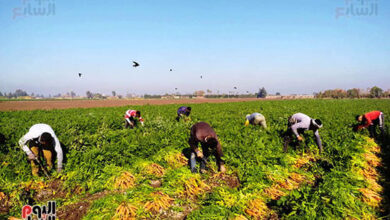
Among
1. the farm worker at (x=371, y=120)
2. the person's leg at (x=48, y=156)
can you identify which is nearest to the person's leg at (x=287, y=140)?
the farm worker at (x=371, y=120)

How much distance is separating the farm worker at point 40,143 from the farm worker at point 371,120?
11.8 meters

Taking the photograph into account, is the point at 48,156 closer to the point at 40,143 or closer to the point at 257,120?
the point at 40,143

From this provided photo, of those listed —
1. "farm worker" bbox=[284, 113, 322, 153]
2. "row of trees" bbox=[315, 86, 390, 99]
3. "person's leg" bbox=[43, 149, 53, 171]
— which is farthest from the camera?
"row of trees" bbox=[315, 86, 390, 99]

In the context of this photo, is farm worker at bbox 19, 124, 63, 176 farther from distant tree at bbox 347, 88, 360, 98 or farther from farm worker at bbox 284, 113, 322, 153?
distant tree at bbox 347, 88, 360, 98

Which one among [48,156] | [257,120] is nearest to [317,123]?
[257,120]

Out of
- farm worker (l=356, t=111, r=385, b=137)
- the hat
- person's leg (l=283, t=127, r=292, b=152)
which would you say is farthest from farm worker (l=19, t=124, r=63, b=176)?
farm worker (l=356, t=111, r=385, b=137)

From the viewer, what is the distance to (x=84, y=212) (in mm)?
4254

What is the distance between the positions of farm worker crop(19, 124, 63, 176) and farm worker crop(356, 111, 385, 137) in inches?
463

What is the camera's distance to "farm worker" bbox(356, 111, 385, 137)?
9.32 m

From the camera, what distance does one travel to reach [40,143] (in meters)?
5.80

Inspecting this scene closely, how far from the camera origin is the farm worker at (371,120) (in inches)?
367

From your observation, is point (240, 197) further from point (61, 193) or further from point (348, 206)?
point (61, 193)

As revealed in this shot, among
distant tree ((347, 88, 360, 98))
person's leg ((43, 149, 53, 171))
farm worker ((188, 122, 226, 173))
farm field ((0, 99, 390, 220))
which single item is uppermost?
distant tree ((347, 88, 360, 98))

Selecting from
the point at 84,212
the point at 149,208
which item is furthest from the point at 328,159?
the point at 84,212
